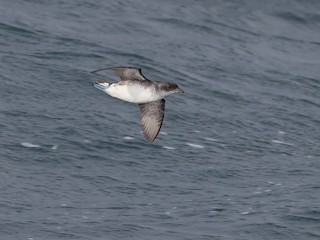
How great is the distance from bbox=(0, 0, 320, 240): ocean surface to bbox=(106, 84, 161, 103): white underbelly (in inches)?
106

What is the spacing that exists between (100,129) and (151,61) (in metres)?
4.75

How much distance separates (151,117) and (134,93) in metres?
0.92

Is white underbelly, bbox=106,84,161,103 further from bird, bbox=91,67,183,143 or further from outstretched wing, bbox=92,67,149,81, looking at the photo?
outstretched wing, bbox=92,67,149,81

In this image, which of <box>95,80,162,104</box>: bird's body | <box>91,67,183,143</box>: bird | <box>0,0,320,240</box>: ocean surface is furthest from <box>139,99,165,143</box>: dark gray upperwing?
<box>0,0,320,240</box>: ocean surface

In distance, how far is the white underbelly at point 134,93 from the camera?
16.0 m

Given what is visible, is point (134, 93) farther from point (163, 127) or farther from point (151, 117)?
point (163, 127)

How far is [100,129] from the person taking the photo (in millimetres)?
22484

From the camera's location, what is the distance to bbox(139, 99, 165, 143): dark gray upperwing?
55.1 feet

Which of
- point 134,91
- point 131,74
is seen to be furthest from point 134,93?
point 131,74

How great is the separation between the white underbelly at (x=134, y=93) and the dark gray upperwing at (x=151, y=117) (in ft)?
2.41

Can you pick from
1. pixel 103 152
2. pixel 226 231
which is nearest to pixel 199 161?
pixel 103 152

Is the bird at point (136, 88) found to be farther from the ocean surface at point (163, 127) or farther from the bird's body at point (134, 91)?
the ocean surface at point (163, 127)

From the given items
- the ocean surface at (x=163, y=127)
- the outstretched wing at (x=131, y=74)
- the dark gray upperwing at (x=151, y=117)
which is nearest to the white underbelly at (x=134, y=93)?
the outstretched wing at (x=131, y=74)

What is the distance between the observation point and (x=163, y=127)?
23078mm
